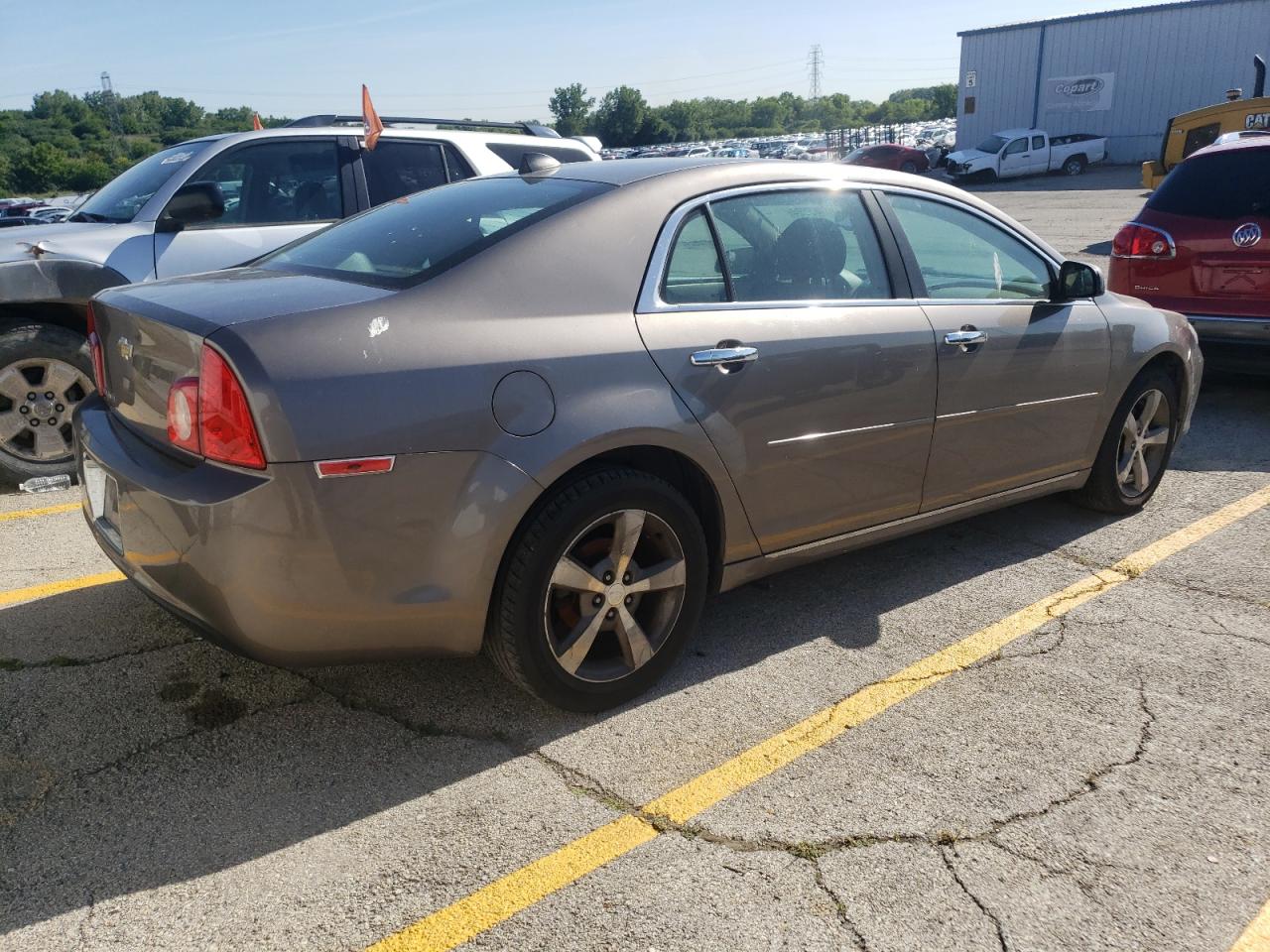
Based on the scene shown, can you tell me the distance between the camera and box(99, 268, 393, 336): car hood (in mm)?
2805

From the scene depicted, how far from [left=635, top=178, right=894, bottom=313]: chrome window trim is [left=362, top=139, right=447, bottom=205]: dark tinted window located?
134 inches

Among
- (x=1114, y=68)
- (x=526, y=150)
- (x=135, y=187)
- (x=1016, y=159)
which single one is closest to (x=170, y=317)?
(x=135, y=187)

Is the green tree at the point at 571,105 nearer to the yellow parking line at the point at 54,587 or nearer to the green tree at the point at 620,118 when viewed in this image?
the green tree at the point at 620,118

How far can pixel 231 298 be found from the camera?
2.99 metres

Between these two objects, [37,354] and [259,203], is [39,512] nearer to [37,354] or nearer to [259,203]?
[37,354]

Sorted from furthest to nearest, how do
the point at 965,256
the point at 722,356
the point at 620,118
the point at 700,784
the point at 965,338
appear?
the point at 620,118, the point at 965,256, the point at 965,338, the point at 722,356, the point at 700,784

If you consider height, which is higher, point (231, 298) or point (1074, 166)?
point (231, 298)

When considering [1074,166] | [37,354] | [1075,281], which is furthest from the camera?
[1074,166]

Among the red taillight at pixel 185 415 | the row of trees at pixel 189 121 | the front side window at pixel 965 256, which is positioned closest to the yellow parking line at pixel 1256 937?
the front side window at pixel 965 256

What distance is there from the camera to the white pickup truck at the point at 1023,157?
35312 mm

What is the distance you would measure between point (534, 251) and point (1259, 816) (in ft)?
8.04

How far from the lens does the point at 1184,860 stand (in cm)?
261

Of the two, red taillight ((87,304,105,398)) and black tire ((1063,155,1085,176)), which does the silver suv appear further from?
black tire ((1063,155,1085,176))

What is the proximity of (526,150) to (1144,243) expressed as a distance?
4089 millimetres
